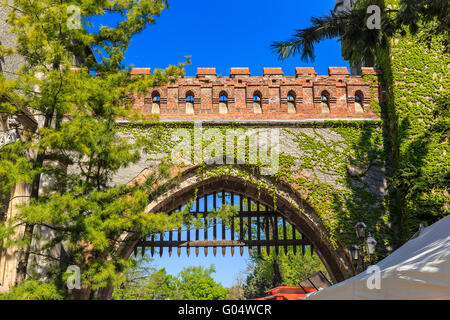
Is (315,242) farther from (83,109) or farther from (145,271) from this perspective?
(145,271)

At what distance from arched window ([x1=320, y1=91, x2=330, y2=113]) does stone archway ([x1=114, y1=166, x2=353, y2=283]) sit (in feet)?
7.55

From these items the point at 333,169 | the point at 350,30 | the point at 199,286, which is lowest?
the point at 199,286

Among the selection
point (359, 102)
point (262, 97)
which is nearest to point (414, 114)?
point (359, 102)

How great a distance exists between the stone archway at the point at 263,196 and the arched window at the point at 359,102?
2821 mm

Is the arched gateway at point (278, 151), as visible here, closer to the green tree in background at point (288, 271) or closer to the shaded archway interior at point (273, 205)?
the shaded archway interior at point (273, 205)

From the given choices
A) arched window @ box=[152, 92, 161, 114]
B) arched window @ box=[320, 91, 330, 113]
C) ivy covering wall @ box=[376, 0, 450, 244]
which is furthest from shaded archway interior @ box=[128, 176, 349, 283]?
arched window @ box=[320, 91, 330, 113]

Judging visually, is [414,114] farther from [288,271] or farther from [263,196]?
Result: [288,271]

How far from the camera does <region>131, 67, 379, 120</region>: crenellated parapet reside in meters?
9.41

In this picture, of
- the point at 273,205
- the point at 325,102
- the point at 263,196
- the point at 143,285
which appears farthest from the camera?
the point at 143,285

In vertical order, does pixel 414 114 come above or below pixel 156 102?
below

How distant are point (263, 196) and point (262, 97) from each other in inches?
98.4

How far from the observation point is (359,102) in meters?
9.82

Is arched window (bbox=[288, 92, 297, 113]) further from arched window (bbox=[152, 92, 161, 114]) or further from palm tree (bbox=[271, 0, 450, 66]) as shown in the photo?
palm tree (bbox=[271, 0, 450, 66])

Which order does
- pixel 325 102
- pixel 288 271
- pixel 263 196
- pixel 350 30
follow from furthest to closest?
pixel 288 271 → pixel 325 102 → pixel 263 196 → pixel 350 30
